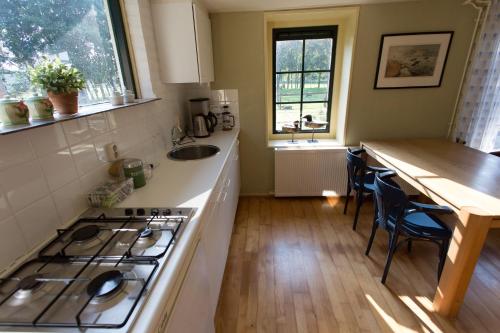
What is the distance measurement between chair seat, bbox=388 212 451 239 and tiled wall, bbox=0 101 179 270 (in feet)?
6.36

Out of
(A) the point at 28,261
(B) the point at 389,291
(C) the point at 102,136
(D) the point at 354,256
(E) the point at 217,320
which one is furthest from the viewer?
(D) the point at 354,256

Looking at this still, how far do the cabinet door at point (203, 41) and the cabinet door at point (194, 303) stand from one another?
5.14 feet

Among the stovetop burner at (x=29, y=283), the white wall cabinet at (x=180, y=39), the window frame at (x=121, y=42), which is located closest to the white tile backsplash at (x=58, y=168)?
the stovetop burner at (x=29, y=283)

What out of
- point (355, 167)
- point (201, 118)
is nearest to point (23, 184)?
point (201, 118)

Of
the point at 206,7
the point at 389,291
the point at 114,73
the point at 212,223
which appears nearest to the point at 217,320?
the point at 212,223

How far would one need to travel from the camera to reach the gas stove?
1.92 feet

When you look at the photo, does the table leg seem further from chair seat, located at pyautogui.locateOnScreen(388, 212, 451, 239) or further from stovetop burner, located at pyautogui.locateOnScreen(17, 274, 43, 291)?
stovetop burner, located at pyautogui.locateOnScreen(17, 274, 43, 291)

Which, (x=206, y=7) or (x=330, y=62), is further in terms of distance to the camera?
(x=330, y=62)

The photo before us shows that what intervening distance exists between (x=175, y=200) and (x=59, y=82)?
0.70 meters

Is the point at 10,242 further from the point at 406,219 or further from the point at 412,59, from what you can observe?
the point at 412,59

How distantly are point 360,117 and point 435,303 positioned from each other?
1.84 metres

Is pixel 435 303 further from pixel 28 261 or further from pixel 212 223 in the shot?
pixel 28 261

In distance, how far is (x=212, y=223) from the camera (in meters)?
1.30

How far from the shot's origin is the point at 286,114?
2990 mm
